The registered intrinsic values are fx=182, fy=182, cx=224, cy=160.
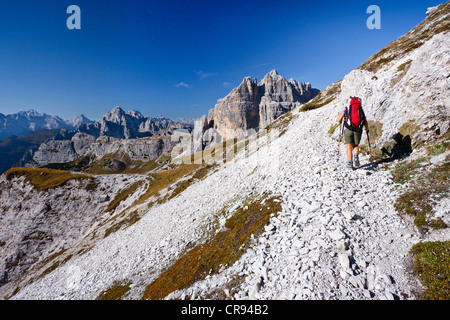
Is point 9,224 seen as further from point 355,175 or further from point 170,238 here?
point 355,175

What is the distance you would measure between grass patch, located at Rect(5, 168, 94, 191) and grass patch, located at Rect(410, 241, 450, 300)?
105884 millimetres

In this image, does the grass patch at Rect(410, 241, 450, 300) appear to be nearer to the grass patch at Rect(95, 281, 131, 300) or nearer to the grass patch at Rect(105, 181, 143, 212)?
the grass patch at Rect(95, 281, 131, 300)

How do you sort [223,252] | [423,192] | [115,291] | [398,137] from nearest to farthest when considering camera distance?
1. [423,192]
2. [223,252]
3. [398,137]
4. [115,291]

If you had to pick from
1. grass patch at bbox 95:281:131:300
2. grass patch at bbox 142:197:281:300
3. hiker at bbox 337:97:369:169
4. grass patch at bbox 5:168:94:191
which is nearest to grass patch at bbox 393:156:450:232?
hiker at bbox 337:97:369:169

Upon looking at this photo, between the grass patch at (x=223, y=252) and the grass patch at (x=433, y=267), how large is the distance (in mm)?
5481

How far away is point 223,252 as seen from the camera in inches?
388

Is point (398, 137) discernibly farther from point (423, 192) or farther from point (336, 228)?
point (336, 228)

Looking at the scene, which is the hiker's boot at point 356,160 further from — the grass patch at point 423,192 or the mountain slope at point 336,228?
the grass patch at point 423,192

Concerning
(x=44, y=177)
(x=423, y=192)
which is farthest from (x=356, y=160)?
(x=44, y=177)

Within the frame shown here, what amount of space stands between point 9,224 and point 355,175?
112096mm

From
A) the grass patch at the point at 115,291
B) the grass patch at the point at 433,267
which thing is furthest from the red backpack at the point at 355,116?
the grass patch at the point at 115,291

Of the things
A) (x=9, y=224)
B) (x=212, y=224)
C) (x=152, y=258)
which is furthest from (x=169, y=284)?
(x=9, y=224)

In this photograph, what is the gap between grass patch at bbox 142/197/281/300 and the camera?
30.5ft

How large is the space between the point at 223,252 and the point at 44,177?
119466 millimetres
